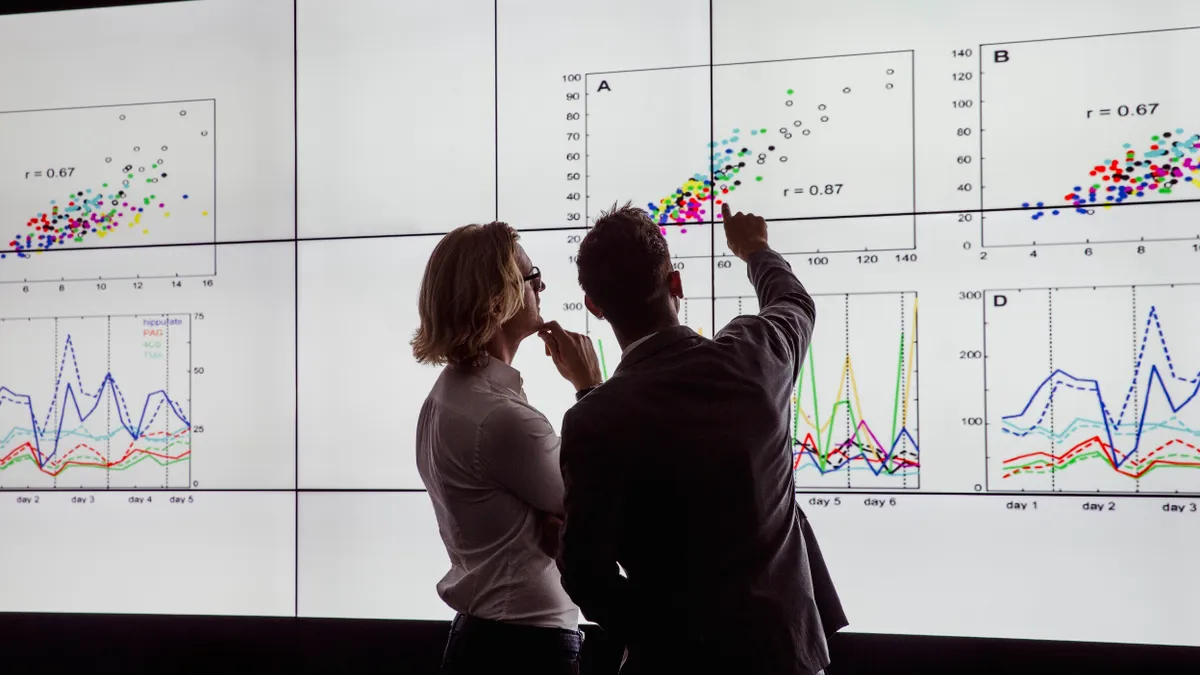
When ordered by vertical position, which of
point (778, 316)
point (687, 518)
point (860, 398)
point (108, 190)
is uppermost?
point (108, 190)

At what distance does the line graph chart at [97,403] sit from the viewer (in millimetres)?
2797

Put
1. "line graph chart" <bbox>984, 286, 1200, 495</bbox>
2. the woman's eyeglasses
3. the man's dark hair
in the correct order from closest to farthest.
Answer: the man's dark hair < the woman's eyeglasses < "line graph chart" <bbox>984, 286, 1200, 495</bbox>

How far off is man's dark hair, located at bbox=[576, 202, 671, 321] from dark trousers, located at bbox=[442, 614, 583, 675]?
0.59 m

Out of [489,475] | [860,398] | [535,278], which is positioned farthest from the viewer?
[860,398]

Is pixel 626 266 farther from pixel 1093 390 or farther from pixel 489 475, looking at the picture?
pixel 1093 390

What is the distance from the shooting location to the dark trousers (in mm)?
1561

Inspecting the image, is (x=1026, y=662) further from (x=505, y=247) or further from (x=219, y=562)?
(x=219, y=562)

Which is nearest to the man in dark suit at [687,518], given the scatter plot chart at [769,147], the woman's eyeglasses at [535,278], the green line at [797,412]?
the woman's eyeglasses at [535,278]

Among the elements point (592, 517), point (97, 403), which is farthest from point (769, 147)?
point (97, 403)

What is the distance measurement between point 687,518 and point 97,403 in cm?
228

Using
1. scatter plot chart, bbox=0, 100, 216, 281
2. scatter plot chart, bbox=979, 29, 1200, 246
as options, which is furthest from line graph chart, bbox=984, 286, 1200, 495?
scatter plot chart, bbox=0, 100, 216, 281

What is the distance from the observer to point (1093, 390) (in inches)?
90.9

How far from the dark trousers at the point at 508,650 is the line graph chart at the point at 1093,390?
4.43 ft

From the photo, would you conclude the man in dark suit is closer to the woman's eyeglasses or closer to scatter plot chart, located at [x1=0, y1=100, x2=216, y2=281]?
the woman's eyeglasses
